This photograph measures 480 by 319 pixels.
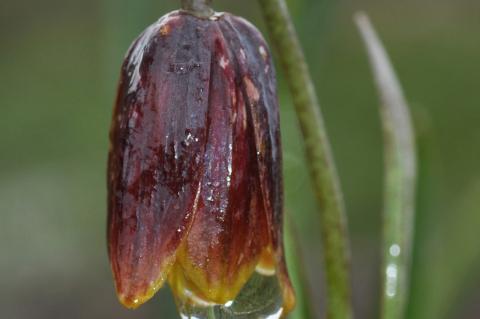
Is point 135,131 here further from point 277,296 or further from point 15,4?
point 15,4

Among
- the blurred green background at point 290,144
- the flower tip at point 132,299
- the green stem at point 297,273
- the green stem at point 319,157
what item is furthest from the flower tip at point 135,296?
the blurred green background at point 290,144

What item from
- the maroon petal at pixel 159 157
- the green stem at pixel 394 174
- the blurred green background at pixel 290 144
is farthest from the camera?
the blurred green background at pixel 290 144

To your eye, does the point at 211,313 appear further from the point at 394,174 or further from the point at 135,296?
the point at 394,174

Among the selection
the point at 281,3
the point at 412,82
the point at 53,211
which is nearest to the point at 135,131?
the point at 281,3

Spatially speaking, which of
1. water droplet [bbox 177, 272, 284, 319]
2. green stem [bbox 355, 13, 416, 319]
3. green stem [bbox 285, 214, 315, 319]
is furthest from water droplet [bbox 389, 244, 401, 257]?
water droplet [bbox 177, 272, 284, 319]

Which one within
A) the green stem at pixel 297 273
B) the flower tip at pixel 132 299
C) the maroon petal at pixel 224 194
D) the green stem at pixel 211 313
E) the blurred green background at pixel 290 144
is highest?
the maroon petal at pixel 224 194

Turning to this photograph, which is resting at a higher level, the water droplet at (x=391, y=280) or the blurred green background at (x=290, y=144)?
the water droplet at (x=391, y=280)

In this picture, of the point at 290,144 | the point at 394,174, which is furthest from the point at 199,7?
the point at 290,144

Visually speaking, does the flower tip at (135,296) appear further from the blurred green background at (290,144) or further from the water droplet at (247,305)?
the blurred green background at (290,144)
